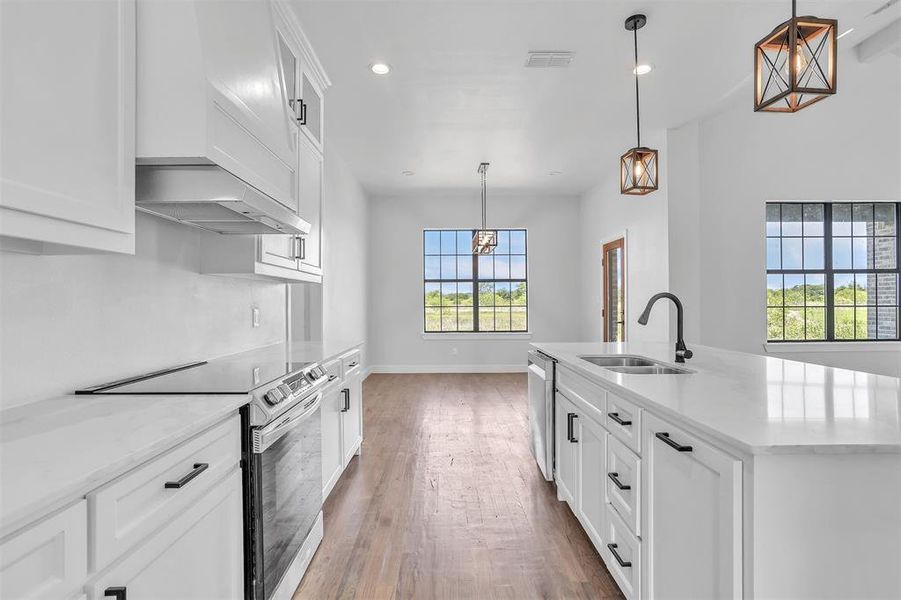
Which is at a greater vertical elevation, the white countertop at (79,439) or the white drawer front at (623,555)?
the white countertop at (79,439)

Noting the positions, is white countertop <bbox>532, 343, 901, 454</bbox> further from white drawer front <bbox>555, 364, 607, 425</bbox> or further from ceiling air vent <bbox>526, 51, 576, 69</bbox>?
ceiling air vent <bbox>526, 51, 576, 69</bbox>

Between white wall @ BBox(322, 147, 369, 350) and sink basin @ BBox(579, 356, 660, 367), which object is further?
white wall @ BBox(322, 147, 369, 350)

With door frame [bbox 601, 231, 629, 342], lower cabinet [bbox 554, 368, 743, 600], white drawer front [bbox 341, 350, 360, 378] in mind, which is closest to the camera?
lower cabinet [bbox 554, 368, 743, 600]

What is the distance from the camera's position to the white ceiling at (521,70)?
286 cm

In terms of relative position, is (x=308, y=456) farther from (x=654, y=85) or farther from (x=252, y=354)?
(x=654, y=85)

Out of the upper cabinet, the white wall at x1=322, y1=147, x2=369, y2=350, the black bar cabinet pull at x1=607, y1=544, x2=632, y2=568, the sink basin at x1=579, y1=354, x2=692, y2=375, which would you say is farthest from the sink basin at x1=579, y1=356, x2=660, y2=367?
the white wall at x1=322, y1=147, x2=369, y2=350

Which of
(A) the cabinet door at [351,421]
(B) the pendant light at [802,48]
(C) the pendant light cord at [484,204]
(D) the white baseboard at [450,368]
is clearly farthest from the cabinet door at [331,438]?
(D) the white baseboard at [450,368]

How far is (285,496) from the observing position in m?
1.79

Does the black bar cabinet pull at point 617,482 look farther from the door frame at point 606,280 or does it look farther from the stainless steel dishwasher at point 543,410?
the door frame at point 606,280

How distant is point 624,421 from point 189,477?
1.35 meters

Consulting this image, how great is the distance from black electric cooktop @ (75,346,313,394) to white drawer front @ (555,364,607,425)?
4.16 feet

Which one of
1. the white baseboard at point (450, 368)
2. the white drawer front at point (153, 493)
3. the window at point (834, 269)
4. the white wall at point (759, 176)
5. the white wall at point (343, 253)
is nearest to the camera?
the white drawer front at point (153, 493)

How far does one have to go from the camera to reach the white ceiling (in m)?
2.86

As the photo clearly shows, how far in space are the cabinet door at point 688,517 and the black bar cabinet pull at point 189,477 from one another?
124 cm
